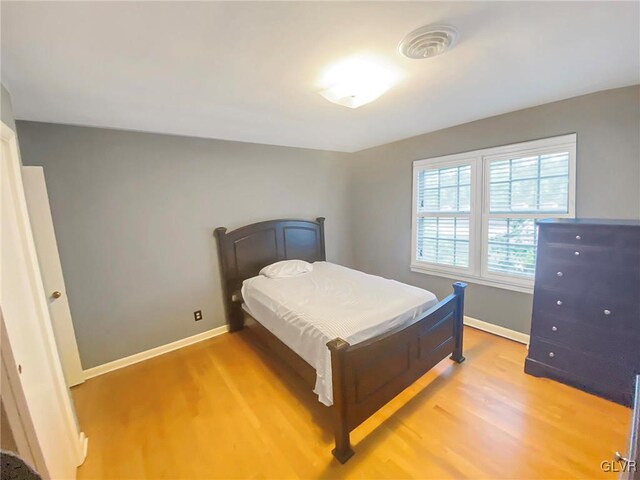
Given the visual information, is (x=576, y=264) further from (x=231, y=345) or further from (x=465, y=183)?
(x=231, y=345)

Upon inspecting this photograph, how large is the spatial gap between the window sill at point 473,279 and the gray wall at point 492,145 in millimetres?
60

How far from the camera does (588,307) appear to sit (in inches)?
76.8

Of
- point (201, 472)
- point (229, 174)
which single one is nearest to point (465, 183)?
point (229, 174)

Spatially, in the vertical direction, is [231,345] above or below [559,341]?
below

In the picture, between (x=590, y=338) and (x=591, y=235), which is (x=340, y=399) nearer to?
(x=590, y=338)

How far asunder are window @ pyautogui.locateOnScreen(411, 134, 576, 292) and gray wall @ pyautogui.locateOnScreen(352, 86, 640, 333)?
10cm

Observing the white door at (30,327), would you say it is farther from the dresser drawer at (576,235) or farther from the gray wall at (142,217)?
the dresser drawer at (576,235)

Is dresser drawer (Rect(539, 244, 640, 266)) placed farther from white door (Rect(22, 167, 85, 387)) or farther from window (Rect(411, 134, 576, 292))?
white door (Rect(22, 167, 85, 387))

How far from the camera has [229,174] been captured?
3111 mm

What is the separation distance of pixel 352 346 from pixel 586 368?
73.7 inches

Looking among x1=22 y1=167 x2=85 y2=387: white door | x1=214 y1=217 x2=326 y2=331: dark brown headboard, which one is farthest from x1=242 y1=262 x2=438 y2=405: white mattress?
x1=22 y1=167 x2=85 y2=387: white door

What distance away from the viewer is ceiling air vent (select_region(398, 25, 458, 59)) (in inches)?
48.5

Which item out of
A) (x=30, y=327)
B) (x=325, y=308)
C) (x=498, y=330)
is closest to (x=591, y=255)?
(x=498, y=330)

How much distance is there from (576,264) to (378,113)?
6.44 feet
